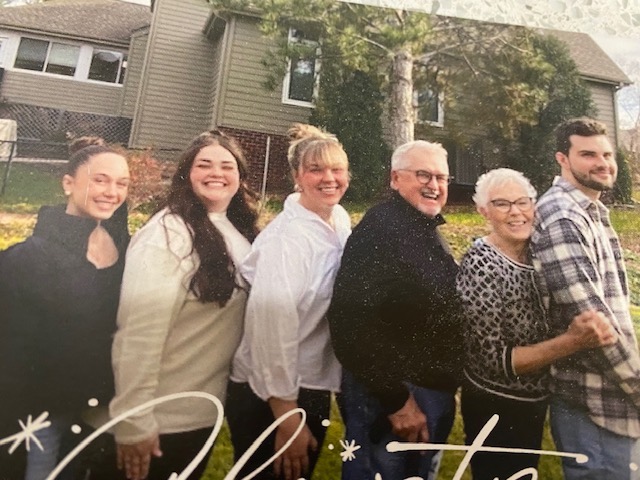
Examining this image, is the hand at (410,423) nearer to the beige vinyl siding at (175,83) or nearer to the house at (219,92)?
the house at (219,92)

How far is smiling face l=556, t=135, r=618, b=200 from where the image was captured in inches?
74.2

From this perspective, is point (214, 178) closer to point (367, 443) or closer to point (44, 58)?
point (44, 58)

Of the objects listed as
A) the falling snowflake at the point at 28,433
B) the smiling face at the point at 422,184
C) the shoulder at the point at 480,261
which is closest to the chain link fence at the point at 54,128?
the falling snowflake at the point at 28,433

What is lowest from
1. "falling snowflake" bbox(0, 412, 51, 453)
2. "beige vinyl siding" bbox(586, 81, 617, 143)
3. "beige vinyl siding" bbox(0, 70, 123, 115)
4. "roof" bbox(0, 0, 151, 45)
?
"falling snowflake" bbox(0, 412, 51, 453)

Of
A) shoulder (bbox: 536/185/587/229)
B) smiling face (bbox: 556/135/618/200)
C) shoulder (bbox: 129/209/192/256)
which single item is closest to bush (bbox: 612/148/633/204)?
smiling face (bbox: 556/135/618/200)

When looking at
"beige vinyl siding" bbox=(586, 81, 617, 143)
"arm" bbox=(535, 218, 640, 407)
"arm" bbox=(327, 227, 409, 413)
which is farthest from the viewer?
"beige vinyl siding" bbox=(586, 81, 617, 143)

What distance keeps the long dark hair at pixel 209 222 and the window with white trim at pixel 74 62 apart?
1.30ft

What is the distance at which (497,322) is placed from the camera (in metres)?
1.71

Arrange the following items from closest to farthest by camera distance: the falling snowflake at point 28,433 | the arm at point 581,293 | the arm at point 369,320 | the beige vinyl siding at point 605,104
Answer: the falling snowflake at point 28,433, the arm at point 369,320, the arm at point 581,293, the beige vinyl siding at point 605,104

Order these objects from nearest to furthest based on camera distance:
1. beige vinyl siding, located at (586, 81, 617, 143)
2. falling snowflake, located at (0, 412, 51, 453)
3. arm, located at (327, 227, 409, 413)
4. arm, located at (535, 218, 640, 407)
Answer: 1. falling snowflake, located at (0, 412, 51, 453)
2. arm, located at (327, 227, 409, 413)
3. arm, located at (535, 218, 640, 407)
4. beige vinyl siding, located at (586, 81, 617, 143)

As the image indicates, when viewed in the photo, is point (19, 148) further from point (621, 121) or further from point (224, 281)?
point (621, 121)

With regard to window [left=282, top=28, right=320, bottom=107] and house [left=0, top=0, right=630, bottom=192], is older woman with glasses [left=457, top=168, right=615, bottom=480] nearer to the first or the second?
house [left=0, top=0, right=630, bottom=192]

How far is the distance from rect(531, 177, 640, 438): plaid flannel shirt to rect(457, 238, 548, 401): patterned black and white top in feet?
0.20

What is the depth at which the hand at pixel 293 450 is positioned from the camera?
1606 millimetres
